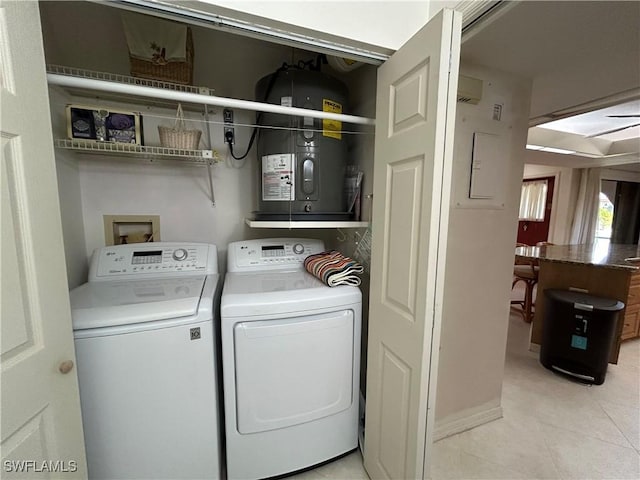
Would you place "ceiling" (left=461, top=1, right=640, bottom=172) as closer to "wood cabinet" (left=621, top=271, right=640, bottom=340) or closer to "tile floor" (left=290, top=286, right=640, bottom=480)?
"wood cabinet" (left=621, top=271, right=640, bottom=340)

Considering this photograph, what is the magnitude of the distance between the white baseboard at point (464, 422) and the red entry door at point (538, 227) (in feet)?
17.2

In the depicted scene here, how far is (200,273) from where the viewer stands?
159 centimetres

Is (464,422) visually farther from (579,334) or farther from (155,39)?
(155,39)

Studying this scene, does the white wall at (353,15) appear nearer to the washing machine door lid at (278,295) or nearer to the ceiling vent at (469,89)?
the ceiling vent at (469,89)

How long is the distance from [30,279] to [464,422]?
2.24m

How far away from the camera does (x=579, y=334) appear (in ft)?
7.31

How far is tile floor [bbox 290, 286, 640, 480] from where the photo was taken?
1.45 m

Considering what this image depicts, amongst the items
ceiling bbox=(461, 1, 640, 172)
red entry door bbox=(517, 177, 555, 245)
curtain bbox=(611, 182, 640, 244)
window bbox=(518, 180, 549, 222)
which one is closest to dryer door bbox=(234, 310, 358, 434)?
ceiling bbox=(461, 1, 640, 172)

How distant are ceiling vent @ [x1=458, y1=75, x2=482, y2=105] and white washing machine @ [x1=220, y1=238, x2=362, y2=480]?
3.78ft

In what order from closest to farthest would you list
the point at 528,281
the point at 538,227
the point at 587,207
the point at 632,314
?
the point at 632,314 → the point at 528,281 → the point at 587,207 → the point at 538,227

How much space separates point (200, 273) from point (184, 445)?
81cm

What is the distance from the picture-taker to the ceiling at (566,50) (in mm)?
1059

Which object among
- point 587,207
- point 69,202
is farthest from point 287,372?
point 587,207

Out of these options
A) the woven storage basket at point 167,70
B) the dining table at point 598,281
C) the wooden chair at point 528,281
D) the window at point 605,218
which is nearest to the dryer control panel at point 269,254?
the woven storage basket at point 167,70
